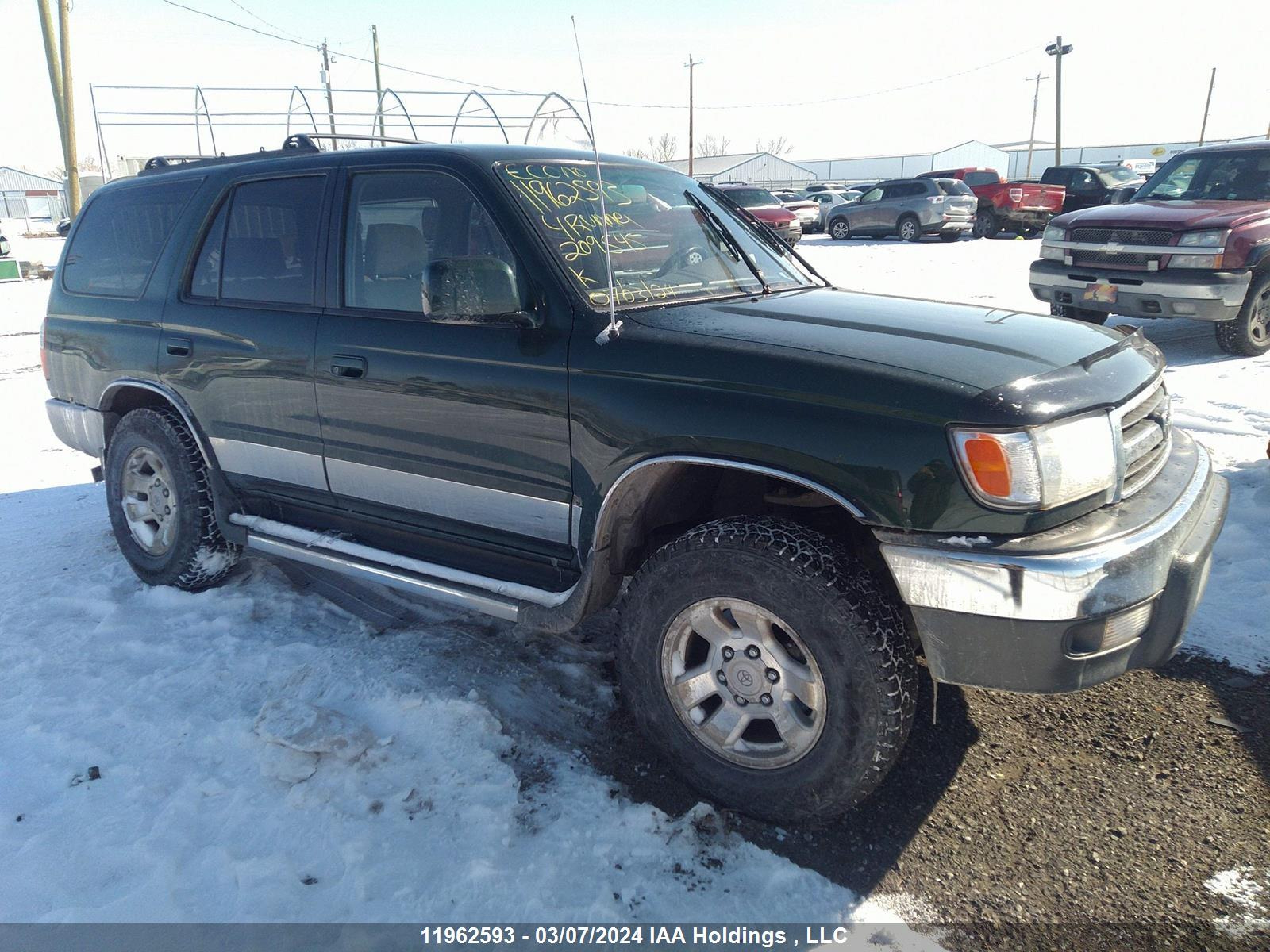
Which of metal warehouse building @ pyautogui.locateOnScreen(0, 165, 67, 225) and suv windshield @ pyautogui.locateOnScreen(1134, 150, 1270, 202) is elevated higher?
metal warehouse building @ pyautogui.locateOnScreen(0, 165, 67, 225)

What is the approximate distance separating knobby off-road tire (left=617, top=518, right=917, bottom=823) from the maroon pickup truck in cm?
563

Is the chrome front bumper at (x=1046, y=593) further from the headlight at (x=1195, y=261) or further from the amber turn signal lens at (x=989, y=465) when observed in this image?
the headlight at (x=1195, y=261)

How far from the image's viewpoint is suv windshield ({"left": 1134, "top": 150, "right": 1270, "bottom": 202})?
8242mm

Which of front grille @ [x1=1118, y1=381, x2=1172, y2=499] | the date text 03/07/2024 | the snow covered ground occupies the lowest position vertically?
the date text 03/07/2024

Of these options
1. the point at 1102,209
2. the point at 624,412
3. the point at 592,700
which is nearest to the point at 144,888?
the point at 592,700

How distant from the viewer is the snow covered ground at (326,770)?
2441mm

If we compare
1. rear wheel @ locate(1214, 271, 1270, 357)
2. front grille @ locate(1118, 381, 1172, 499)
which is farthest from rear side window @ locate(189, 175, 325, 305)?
rear wheel @ locate(1214, 271, 1270, 357)

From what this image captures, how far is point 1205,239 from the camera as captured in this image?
7.48m

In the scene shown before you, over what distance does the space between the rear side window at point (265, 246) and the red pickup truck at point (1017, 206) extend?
21244mm

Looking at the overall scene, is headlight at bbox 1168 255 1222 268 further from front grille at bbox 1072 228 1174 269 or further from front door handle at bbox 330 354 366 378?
front door handle at bbox 330 354 366 378

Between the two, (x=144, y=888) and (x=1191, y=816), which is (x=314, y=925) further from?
(x=1191, y=816)

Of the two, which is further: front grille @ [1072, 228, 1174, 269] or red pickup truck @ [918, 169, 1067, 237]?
red pickup truck @ [918, 169, 1067, 237]

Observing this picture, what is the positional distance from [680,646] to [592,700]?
2.47 feet

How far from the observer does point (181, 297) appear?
414 centimetres
